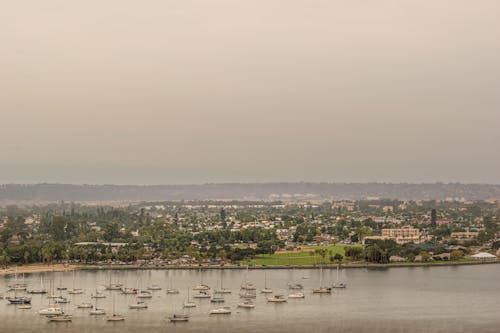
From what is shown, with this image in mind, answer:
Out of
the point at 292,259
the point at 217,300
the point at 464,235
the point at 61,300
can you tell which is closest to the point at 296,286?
the point at 217,300

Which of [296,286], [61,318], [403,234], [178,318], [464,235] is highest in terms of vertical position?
[464,235]

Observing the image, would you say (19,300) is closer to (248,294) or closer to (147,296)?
(147,296)

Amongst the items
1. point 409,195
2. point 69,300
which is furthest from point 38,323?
point 409,195

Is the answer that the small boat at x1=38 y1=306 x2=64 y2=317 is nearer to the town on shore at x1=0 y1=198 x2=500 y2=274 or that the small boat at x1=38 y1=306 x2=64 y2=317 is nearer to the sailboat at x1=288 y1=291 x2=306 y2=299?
the sailboat at x1=288 y1=291 x2=306 y2=299

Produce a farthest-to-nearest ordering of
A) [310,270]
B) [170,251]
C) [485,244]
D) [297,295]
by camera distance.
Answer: [485,244] < [170,251] < [310,270] < [297,295]

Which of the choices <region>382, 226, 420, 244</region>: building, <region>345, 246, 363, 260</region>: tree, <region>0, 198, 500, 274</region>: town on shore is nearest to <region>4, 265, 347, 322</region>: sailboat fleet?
<region>0, 198, 500, 274</region>: town on shore

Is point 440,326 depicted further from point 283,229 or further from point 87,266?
point 283,229
